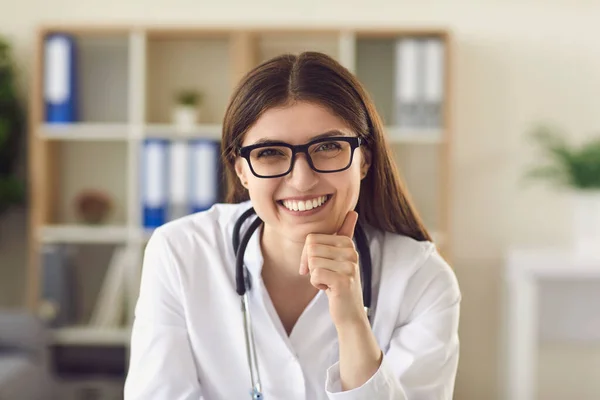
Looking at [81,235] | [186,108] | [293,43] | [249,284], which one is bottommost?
[81,235]

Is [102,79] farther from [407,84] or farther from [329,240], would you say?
[329,240]

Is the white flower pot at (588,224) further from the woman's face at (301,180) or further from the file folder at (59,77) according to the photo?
the file folder at (59,77)

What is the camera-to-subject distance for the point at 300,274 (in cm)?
141

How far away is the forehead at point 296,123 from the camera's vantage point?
4.11 ft

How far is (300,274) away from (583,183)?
202 cm

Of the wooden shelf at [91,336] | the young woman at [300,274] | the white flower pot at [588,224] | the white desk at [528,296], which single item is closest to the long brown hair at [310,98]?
the young woman at [300,274]

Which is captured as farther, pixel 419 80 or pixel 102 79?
pixel 102 79

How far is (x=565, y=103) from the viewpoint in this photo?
3387 mm

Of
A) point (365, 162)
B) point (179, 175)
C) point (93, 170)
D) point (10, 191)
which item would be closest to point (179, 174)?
point (179, 175)

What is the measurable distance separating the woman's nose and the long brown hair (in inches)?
4.0

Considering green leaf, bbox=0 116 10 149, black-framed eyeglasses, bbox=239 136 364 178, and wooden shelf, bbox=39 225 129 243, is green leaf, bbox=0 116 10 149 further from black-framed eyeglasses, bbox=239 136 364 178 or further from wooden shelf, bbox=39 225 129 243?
black-framed eyeglasses, bbox=239 136 364 178

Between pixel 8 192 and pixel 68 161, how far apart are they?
1.13 feet

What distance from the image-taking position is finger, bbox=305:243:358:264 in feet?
4.15

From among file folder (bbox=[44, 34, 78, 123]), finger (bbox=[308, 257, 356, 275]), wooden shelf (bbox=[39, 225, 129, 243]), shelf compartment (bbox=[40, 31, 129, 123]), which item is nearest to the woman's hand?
finger (bbox=[308, 257, 356, 275])
